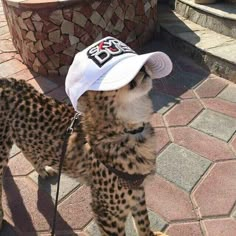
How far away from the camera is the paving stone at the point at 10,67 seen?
4.58 meters

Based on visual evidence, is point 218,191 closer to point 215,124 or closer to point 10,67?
point 215,124

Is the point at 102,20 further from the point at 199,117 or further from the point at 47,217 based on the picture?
the point at 47,217

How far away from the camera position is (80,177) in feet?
8.02

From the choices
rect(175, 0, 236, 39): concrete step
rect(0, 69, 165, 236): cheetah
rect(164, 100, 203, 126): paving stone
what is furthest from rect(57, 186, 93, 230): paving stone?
rect(175, 0, 236, 39): concrete step

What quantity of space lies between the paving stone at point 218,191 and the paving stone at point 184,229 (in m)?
0.13

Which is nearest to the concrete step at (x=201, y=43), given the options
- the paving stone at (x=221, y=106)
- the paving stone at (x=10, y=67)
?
the paving stone at (x=221, y=106)

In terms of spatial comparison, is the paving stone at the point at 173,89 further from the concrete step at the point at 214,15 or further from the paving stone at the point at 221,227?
the paving stone at the point at 221,227

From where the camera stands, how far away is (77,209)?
2.80m

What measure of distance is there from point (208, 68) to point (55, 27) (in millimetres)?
1838

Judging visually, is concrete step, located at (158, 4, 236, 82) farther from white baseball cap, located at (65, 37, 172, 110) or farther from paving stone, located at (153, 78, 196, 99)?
white baseball cap, located at (65, 37, 172, 110)

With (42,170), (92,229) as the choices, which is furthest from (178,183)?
(42,170)

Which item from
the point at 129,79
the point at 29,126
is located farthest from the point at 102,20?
the point at 129,79

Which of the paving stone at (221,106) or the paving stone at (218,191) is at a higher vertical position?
the paving stone at (221,106)

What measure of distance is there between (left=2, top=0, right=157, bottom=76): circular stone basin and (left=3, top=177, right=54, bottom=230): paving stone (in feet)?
5.94
